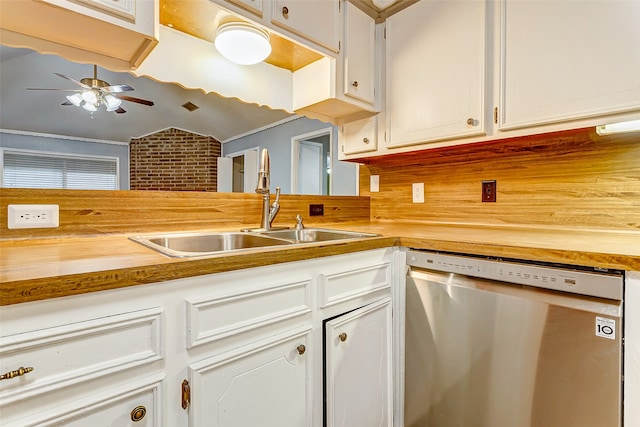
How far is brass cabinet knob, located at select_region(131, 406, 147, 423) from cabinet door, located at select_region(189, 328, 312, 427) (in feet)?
0.34

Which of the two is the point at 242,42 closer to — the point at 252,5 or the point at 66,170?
the point at 252,5

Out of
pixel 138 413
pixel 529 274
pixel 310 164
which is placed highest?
pixel 310 164

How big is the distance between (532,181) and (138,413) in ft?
5.69

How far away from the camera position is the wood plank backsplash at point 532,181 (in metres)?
1.29

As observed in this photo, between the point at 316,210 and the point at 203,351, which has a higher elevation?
the point at 316,210

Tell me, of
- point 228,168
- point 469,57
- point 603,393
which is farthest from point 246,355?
point 228,168

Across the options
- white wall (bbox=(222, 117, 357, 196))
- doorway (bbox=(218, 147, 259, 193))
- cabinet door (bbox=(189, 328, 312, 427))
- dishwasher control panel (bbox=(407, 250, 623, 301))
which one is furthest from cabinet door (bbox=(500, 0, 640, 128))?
doorway (bbox=(218, 147, 259, 193))

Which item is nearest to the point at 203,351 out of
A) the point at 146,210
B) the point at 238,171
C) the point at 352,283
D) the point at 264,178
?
the point at 352,283

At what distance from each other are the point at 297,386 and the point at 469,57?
Result: 1.52 m

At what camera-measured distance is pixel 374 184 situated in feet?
7.13

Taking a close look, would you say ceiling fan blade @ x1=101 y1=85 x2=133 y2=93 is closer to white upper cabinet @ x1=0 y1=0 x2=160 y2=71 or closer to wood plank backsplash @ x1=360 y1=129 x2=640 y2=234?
white upper cabinet @ x1=0 y1=0 x2=160 y2=71

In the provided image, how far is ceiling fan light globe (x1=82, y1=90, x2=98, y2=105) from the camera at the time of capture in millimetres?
2812

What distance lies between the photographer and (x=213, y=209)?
1.53m

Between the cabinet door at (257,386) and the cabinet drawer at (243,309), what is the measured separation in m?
0.06
